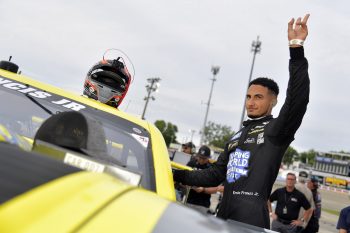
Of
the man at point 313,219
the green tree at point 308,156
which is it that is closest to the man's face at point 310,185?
the man at point 313,219

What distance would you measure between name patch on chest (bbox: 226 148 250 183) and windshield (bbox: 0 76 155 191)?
772 millimetres

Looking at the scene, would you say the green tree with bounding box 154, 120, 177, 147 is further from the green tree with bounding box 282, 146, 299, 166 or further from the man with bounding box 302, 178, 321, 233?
the man with bounding box 302, 178, 321, 233

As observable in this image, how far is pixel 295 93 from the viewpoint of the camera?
2.49m

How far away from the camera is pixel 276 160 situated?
261cm

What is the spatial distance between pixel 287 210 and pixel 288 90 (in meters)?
6.49

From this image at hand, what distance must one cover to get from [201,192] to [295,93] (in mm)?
5049

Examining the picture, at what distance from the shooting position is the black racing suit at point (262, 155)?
98.3 inches

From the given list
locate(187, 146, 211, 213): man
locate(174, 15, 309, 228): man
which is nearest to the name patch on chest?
locate(174, 15, 309, 228): man

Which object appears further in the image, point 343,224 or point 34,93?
point 343,224

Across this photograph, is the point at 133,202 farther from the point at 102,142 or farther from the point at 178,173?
the point at 178,173

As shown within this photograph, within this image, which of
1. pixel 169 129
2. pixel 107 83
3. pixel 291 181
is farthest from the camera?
pixel 169 129

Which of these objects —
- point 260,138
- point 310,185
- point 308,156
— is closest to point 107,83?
point 260,138

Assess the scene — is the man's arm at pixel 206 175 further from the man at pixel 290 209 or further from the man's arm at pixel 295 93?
the man at pixel 290 209

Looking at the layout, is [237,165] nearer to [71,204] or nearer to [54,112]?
[54,112]
